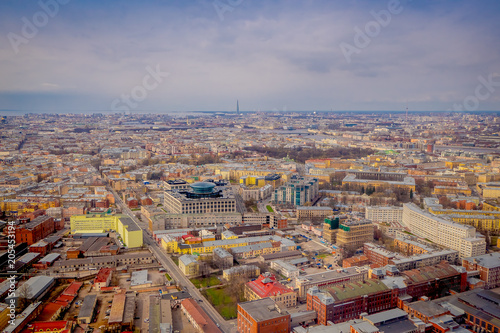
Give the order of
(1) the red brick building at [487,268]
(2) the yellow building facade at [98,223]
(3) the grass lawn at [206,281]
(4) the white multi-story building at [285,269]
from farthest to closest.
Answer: (2) the yellow building facade at [98,223] → (4) the white multi-story building at [285,269] → (1) the red brick building at [487,268] → (3) the grass lawn at [206,281]

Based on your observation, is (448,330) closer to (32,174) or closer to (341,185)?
(341,185)

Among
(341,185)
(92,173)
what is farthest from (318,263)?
(92,173)

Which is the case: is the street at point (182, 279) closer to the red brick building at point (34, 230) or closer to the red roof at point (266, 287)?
the red roof at point (266, 287)

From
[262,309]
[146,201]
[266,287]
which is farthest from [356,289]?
[146,201]

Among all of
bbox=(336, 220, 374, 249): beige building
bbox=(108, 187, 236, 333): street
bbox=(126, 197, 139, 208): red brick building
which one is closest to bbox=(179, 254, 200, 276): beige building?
bbox=(108, 187, 236, 333): street

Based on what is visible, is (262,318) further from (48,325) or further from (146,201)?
(146,201)

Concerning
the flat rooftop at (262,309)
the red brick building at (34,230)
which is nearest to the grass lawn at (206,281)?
the flat rooftop at (262,309)

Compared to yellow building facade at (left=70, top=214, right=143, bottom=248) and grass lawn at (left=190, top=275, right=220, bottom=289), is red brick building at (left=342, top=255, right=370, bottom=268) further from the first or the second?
yellow building facade at (left=70, top=214, right=143, bottom=248)
